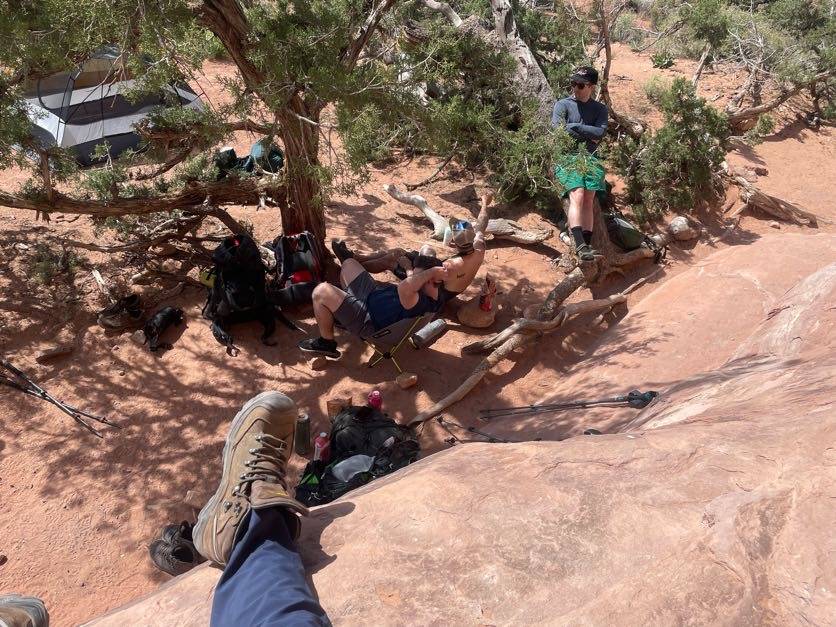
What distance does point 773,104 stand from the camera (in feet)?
26.3

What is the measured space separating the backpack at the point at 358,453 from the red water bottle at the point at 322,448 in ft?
0.13

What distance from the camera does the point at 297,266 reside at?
504 cm

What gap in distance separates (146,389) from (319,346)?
52.6 inches

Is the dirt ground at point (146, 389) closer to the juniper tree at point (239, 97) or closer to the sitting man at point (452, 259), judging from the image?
the sitting man at point (452, 259)

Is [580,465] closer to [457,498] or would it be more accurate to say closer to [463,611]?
[457,498]

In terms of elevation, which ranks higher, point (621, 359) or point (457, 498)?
point (457, 498)

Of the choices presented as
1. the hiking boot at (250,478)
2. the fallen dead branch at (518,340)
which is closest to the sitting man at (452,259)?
the fallen dead branch at (518,340)

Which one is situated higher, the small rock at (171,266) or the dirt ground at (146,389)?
the small rock at (171,266)

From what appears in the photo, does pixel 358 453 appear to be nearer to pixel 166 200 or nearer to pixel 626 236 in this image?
pixel 166 200

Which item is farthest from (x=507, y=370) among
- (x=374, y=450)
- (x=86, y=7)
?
(x=86, y=7)

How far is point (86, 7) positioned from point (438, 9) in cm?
530

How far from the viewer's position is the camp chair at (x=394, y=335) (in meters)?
4.23

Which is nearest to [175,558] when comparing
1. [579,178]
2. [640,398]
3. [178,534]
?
[178,534]

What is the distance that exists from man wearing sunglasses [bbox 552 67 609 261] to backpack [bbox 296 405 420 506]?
8.38 ft
